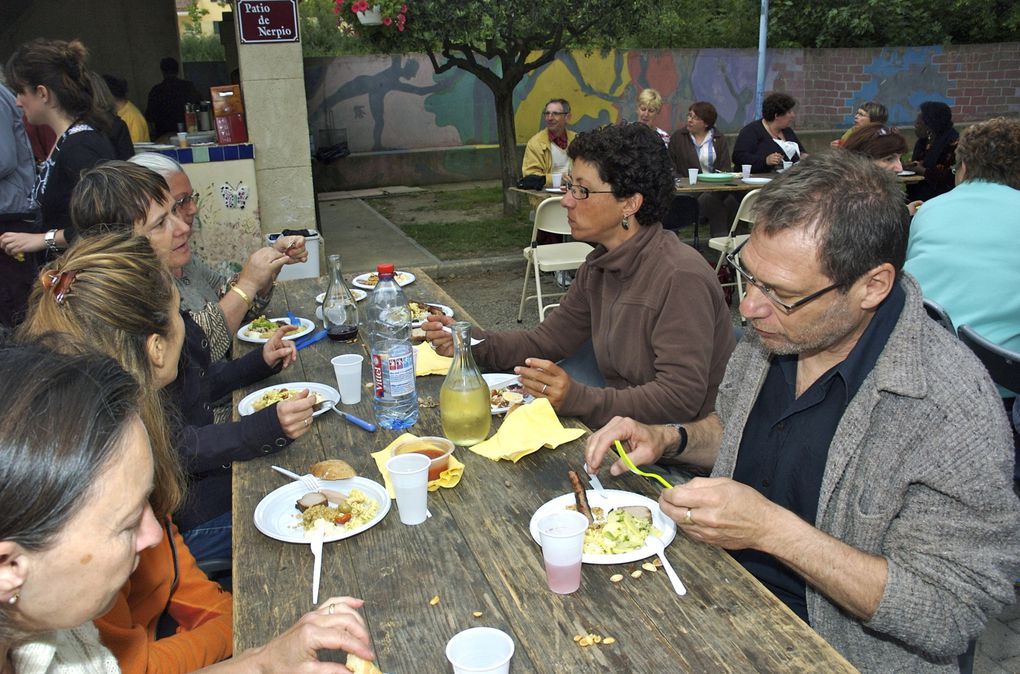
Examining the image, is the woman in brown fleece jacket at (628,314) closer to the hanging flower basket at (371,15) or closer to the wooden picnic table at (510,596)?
the wooden picnic table at (510,596)

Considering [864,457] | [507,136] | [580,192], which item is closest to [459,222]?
[507,136]

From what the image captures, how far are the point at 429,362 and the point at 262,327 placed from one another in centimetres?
90

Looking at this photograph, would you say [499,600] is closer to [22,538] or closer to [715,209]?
[22,538]

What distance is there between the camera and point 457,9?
7930 mm

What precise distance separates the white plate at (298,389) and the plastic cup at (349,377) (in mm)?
37

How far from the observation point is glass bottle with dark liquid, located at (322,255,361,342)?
322 cm

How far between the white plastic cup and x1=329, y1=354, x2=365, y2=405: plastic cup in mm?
1261

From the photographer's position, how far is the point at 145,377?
78.5 inches

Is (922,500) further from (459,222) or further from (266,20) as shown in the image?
(459,222)

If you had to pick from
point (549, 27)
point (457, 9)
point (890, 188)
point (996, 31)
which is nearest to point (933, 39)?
point (996, 31)

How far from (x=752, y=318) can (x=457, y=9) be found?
7021mm

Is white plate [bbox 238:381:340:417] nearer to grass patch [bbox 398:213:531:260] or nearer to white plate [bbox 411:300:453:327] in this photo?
white plate [bbox 411:300:453:327]

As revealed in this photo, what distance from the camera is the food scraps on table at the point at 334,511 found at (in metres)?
1.78

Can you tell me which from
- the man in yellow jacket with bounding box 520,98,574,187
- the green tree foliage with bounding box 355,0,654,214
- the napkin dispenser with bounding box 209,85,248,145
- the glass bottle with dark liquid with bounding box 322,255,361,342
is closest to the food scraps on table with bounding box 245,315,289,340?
the glass bottle with dark liquid with bounding box 322,255,361,342
